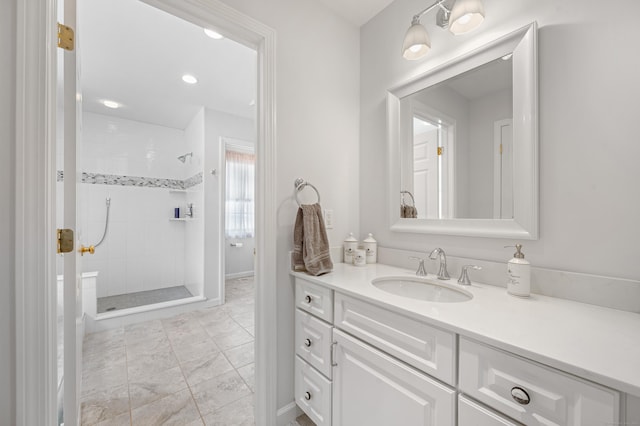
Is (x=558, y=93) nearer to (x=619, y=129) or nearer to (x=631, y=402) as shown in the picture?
(x=619, y=129)

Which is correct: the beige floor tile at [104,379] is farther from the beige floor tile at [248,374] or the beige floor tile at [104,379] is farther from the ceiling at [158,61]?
the ceiling at [158,61]

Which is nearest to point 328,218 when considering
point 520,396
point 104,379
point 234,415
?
point 520,396

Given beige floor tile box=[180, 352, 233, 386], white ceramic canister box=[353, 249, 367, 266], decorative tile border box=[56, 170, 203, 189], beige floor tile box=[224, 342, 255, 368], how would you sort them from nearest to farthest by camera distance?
white ceramic canister box=[353, 249, 367, 266] < beige floor tile box=[180, 352, 233, 386] < beige floor tile box=[224, 342, 255, 368] < decorative tile border box=[56, 170, 203, 189]

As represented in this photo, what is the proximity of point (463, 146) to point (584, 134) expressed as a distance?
44 centimetres

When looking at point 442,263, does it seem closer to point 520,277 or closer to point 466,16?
point 520,277

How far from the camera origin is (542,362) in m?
0.58

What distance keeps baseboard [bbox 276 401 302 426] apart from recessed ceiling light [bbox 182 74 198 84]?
281cm

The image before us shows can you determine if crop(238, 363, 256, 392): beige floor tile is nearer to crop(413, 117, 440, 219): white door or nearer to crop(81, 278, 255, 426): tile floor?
crop(81, 278, 255, 426): tile floor

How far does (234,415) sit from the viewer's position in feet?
4.82

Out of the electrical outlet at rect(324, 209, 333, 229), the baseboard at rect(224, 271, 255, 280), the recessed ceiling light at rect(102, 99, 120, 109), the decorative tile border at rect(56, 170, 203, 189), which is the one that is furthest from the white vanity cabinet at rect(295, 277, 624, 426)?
the baseboard at rect(224, 271, 255, 280)

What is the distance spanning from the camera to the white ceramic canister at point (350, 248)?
1.58 m

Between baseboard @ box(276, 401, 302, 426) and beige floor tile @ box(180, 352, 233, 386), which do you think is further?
beige floor tile @ box(180, 352, 233, 386)

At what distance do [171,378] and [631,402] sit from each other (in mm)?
2236

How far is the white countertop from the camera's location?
0.54 m
